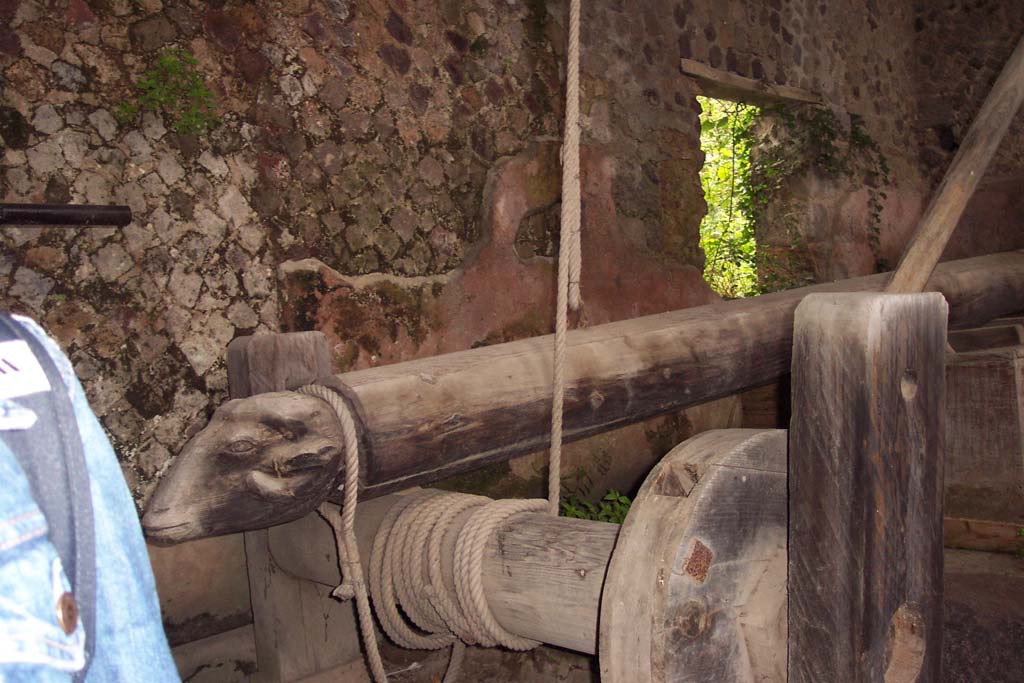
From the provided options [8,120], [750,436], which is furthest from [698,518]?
[8,120]

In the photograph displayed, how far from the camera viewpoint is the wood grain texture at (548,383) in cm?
171

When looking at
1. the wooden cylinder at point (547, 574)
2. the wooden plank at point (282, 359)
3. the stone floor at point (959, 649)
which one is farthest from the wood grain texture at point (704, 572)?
the stone floor at point (959, 649)

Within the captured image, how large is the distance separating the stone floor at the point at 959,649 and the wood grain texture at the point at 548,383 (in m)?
0.87

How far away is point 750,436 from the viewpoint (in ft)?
Result: 4.29

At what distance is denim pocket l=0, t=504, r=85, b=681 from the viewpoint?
0.61 metres

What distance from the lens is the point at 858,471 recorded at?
3.80 feet

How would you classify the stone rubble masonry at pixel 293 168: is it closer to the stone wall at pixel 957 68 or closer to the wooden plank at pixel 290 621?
the wooden plank at pixel 290 621

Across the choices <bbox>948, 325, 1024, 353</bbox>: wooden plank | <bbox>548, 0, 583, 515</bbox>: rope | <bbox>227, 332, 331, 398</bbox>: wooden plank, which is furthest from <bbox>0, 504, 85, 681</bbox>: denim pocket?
<bbox>948, 325, 1024, 353</bbox>: wooden plank

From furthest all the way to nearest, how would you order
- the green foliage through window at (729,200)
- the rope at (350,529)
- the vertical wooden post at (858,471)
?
the green foliage through window at (729,200) < the rope at (350,529) < the vertical wooden post at (858,471)

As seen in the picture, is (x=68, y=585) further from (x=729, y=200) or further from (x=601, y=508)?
(x=729, y=200)

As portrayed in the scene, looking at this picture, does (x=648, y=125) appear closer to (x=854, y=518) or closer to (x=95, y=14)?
(x=95, y=14)

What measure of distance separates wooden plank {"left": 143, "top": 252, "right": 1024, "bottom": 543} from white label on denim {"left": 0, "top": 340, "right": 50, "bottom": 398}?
30.7 inches

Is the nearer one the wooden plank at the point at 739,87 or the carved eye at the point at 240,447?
the carved eye at the point at 240,447

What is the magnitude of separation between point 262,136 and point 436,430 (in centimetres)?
134
